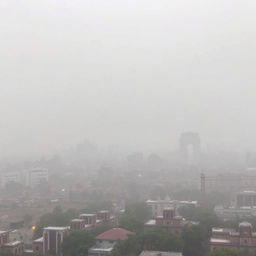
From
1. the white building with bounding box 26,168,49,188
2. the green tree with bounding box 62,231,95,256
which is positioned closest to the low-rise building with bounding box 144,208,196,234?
the green tree with bounding box 62,231,95,256

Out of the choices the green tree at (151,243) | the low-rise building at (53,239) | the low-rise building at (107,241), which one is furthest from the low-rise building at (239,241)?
Result: the low-rise building at (53,239)

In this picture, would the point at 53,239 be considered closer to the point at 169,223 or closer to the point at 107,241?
the point at 107,241

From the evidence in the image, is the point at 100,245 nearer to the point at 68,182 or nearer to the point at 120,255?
the point at 120,255

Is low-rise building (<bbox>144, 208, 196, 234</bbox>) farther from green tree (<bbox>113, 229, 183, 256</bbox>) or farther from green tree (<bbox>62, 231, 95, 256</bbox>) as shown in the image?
green tree (<bbox>62, 231, 95, 256</bbox>)

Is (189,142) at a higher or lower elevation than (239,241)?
higher

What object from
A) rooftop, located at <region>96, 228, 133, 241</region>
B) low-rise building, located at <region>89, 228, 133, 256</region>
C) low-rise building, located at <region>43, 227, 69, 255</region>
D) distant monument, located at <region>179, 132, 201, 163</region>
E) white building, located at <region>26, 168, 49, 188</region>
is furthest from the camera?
distant monument, located at <region>179, 132, 201, 163</region>

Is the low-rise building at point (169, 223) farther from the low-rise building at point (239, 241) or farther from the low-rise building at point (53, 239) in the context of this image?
the low-rise building at point (53, 239)

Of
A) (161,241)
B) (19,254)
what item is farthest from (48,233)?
(161,241)

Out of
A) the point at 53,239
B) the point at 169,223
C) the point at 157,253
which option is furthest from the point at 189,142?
the point at 157,253
